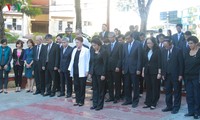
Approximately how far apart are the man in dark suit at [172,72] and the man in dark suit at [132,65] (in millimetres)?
756

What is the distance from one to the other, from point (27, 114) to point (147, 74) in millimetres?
3348

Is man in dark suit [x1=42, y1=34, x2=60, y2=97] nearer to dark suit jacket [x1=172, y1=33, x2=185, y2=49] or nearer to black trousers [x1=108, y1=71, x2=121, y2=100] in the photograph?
black trousers [x1=108, y1=71, x2=121, y2=100]

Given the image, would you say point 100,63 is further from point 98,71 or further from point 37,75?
point 37,75

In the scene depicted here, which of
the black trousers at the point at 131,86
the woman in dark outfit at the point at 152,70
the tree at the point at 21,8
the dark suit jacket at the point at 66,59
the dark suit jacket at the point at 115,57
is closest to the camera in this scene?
the woman in dark outfit at the point at 152,70

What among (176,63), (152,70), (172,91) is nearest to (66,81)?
(152,70)

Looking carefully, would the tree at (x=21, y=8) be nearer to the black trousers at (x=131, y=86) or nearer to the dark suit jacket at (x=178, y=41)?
the dark suit jacket at (x=178, y=41)

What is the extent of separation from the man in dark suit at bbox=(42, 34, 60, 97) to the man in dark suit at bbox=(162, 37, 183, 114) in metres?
3.70

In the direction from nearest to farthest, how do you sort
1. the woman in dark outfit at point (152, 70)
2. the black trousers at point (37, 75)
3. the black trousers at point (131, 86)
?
the woman in dark outfit at point (152, 70) < the black trousers at point (131, 86) < the black trousers at point (37, 75)

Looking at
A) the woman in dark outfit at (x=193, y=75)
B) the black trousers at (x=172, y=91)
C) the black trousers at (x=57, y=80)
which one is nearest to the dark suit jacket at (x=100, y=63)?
the black trousers at (x=172, y=91)

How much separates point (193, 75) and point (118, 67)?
A: 2.41 meters

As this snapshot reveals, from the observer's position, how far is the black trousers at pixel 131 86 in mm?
9531

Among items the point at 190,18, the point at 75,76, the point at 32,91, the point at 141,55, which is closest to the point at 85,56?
the point at 75,76

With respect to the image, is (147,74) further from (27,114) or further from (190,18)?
(190,18)

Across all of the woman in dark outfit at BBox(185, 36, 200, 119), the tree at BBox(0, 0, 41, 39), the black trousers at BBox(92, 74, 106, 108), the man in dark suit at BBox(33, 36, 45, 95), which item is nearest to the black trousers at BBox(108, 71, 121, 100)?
the black trousers at BBox(92, 74, 106, 108)
